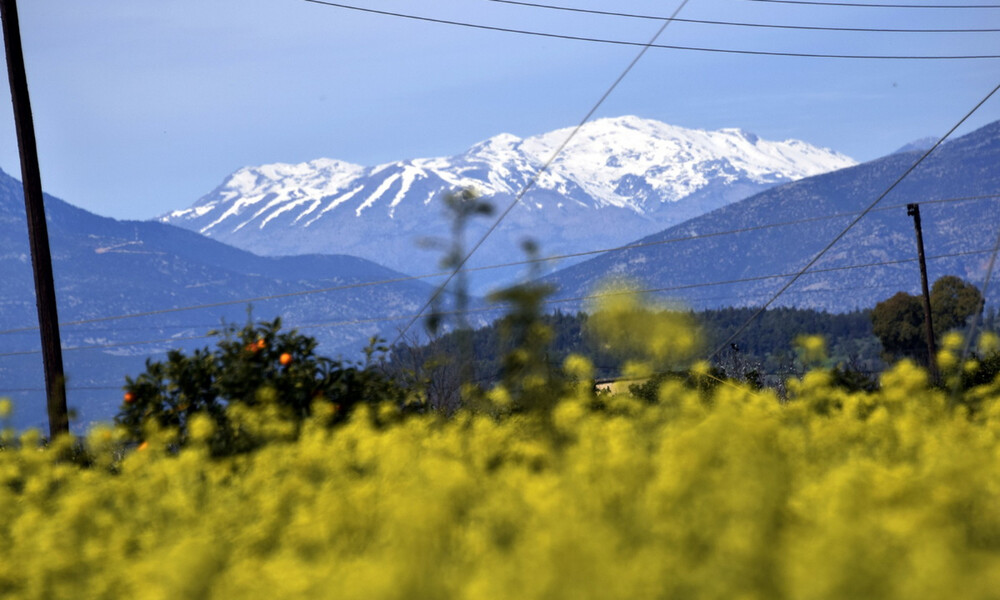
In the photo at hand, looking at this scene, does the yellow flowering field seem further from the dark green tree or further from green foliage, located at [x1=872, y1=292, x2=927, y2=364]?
the dark green tree

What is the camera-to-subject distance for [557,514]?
3.95 metres

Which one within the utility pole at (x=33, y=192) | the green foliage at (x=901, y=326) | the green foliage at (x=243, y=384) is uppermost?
the utility pole at (x=33, y=192)

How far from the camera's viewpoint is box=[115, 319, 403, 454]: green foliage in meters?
7.60

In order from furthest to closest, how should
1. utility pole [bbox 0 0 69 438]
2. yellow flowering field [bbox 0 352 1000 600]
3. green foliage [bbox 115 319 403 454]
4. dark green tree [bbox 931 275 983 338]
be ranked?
dark green tree [bbox 931 275 983 338], utility pole [bbox 0 0 69 438], green foliage [bbox 115 319 403 454], yellow flowering field [bbox 0 352 1000 600]

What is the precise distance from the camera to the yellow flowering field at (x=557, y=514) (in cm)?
325

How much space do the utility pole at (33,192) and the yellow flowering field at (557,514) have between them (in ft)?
20.3

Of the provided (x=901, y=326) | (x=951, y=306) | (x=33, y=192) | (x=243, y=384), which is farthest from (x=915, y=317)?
(x=243, y=384)

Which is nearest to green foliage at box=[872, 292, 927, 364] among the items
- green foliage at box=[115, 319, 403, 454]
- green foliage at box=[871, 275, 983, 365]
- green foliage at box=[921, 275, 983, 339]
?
green foliage at box=[871, 275, 983, 365]

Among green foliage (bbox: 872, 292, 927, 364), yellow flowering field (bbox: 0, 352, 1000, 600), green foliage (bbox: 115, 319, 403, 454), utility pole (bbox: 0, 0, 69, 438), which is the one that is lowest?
green foliage (bbox: 872, 292, 927, 364)

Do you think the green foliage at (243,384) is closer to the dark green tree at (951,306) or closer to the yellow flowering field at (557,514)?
the yellow flowering field at (557,514)

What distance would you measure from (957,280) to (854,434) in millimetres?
111591

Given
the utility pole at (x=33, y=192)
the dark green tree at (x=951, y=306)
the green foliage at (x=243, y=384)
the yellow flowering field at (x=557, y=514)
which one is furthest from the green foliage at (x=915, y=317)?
the yellow flowering field at (x=557, y=514)

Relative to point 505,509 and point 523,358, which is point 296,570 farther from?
point 523,358

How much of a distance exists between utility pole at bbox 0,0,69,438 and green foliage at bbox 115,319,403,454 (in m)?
5.35
